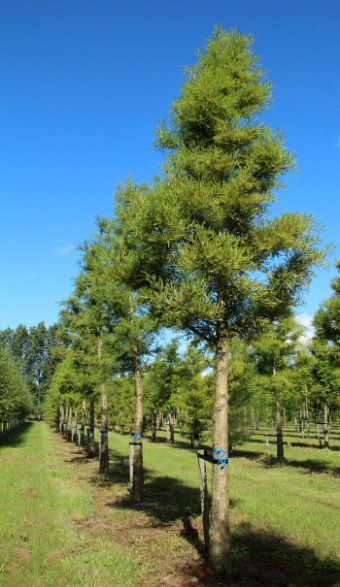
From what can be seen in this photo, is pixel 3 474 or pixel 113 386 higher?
pixel 113 386

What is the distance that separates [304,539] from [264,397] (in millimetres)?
33823

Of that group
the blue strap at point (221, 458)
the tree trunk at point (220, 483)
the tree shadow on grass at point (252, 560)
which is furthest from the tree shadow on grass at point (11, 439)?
the blue strap at point (221, 458)

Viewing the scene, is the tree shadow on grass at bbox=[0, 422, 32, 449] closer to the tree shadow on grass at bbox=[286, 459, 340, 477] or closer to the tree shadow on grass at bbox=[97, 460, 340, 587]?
the tree shadow on grass at bbox=[286, 459, 340, 477]

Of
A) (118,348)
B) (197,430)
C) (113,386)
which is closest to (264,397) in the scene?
(197,430)

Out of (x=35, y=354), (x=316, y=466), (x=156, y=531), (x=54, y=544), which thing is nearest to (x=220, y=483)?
(x=156, y=531)

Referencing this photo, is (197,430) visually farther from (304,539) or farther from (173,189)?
(173,189)

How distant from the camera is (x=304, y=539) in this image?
10.7 metres

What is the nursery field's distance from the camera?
825 cm

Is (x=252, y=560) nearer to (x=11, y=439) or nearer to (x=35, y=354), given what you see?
(x=11, y=439)

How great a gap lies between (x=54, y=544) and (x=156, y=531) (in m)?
2.73

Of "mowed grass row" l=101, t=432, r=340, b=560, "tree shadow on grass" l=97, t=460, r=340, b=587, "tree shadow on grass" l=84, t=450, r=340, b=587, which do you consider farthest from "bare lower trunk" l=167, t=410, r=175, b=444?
"tree shadow on grass" l=97, t=460, r=340, b=587

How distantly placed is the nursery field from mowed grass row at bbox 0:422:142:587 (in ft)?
0.08

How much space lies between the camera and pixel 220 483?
8.66 m

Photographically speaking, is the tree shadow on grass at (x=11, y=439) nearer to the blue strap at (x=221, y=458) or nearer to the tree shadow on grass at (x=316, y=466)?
the tree shadow on grass at (x=316, y=466)
